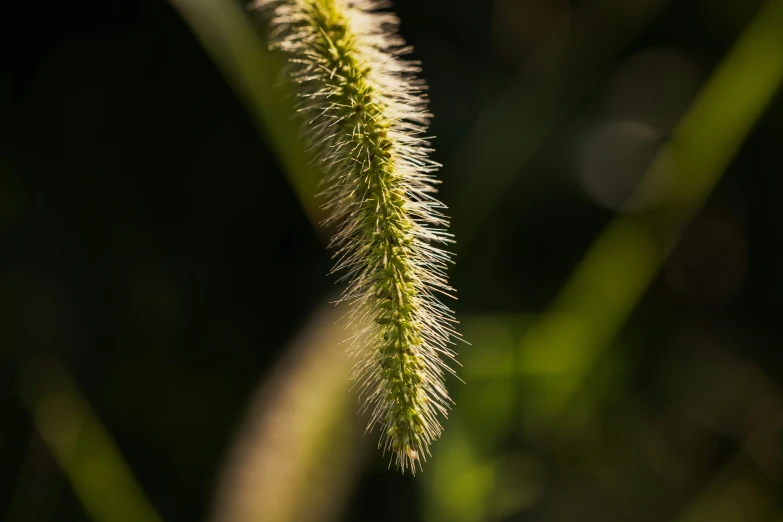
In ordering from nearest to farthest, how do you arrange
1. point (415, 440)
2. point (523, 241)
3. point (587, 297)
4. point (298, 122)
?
point (415, 440) → point (587, 297) → point (298, 122) → point (523, 241)

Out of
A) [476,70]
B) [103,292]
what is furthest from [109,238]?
[476,70]

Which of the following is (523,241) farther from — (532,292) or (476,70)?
(476,70)

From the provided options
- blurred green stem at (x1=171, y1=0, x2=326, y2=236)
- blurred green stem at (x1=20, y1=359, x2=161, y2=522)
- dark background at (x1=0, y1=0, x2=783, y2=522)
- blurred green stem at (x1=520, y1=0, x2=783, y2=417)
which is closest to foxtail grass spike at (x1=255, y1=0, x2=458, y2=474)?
blurred green stem at (x1=171, y1=0, x2=326, y2=236)

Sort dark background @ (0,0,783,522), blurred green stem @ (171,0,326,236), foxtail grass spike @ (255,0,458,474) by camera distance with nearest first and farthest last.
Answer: foxtail grass spike @ (255,0,458,474) → blurred green stem @ (171,0,326,236) → dark background @ (0,0,783,522)

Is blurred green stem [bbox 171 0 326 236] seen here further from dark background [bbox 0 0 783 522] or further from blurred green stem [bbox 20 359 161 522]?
dark background [bbox 0 0 783 522]

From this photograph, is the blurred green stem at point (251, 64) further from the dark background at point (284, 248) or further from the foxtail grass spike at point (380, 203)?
the dark background at point (284, 248)

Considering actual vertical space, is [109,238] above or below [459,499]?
below

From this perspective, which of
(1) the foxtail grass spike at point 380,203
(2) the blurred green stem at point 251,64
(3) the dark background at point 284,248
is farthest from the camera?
(3) the dark background at point 284,248

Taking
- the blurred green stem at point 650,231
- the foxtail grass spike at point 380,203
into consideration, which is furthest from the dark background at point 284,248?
the foxtail grass spike at point 380,203
